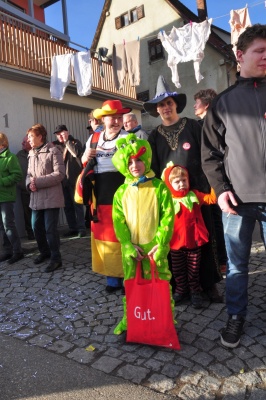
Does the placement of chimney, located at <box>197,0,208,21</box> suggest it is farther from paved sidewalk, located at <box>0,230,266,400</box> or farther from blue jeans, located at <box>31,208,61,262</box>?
paved sidewalk, located at <box>0,230,266,400</box>

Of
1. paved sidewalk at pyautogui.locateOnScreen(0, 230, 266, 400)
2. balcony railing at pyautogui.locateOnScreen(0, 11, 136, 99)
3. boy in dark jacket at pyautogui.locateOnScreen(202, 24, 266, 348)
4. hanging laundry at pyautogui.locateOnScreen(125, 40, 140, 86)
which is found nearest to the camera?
paved sidewalk at pyautogui.locateOnScreen(0, 230, 266, 400)

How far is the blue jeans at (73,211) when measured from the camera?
6684 millimetres

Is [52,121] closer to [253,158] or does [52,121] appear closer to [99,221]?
[99,221]

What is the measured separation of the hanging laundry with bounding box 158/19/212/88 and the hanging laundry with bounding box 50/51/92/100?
78.7 inches

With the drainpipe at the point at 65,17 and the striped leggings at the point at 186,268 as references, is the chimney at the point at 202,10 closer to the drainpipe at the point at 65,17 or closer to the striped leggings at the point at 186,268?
the drainpipe at the point at 65,17

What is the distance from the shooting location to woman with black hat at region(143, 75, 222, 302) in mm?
3281

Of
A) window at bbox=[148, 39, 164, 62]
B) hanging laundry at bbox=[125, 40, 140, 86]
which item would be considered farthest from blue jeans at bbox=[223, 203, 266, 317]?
window at bbox=[148, 39, 164, 62]

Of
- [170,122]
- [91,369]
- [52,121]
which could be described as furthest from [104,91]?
[91,369]

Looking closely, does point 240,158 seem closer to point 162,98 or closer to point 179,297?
point 162,98

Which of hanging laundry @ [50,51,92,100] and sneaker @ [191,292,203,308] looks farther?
hanging laundry @ [50,51,92,100]

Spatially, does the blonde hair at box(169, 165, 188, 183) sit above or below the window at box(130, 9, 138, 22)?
below

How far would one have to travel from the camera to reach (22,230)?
7.18m

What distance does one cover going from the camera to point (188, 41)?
27.6 feet

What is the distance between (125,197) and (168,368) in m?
1.26
